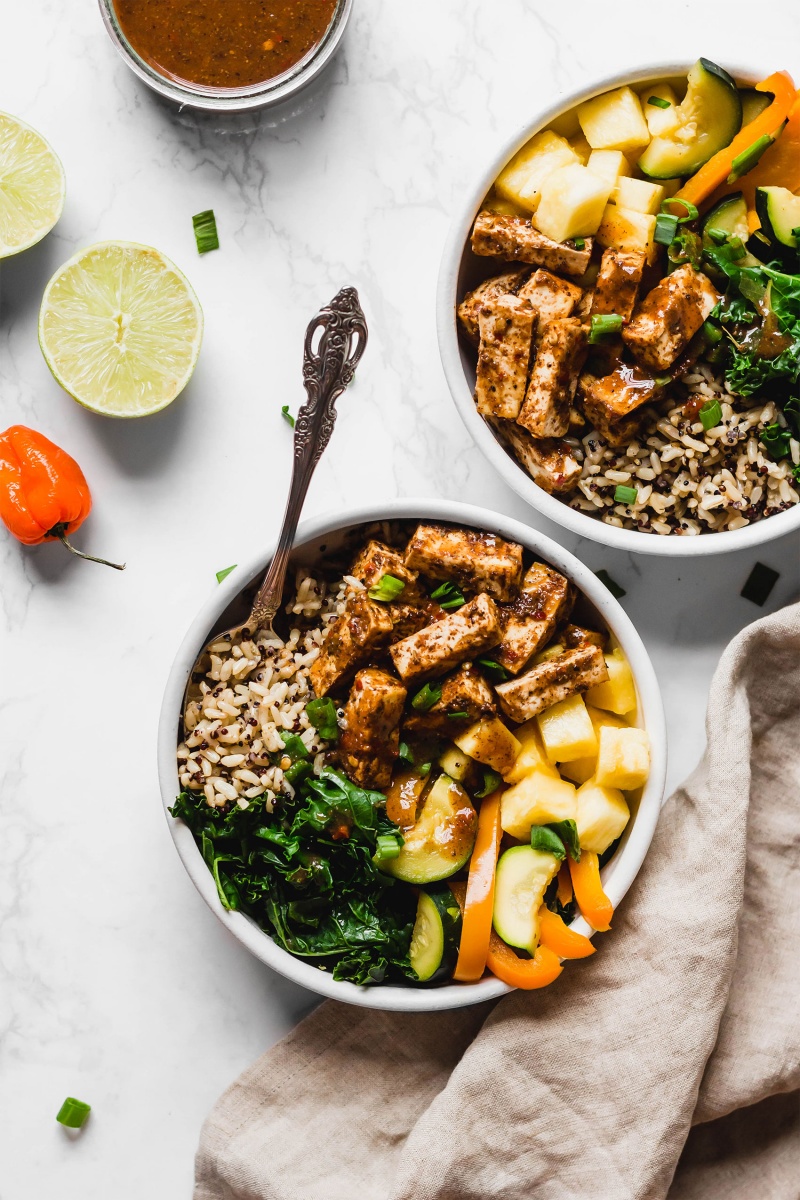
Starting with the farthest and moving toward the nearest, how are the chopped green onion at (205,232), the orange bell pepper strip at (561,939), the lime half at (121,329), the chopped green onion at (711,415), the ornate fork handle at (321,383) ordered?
the chopped green onion at (205,232) → the lime half at (121,329) → the chopped green onion at (711,415) → the orange bell pepper strip at (561,939) → the ornate fork handle at (321,383)

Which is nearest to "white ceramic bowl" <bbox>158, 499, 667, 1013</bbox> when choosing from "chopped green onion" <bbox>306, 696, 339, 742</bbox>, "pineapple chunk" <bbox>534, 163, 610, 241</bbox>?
"chopped green onion" <bbox>306, 696, 339, 742</bbox>

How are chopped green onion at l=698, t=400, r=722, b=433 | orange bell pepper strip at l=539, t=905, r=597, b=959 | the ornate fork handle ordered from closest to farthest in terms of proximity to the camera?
the ornate fork handle
orange bell pepper strip at l=539, t=905, r=597, b=959
chopped green onion at l=698, t=400, r=722, b=433

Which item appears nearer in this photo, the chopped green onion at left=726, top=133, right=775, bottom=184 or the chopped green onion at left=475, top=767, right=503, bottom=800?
the chopped green onion at left=726, top=133, right=775, bottom=184

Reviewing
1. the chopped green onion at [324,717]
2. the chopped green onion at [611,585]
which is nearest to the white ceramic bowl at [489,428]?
the chopped green onion at [611,585]

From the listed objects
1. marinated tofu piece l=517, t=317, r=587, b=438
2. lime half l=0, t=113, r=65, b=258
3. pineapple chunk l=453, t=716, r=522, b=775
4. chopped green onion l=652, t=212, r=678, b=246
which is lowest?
pineapple chunk l=453, t=716, r=522, b=775

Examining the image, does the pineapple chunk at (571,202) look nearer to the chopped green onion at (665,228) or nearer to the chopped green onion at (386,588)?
the chopped green onion at (665,228)

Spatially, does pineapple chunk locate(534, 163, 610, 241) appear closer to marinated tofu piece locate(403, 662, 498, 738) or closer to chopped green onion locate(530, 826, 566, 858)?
marinated tofu piece locate(403, 662, 498, 738)

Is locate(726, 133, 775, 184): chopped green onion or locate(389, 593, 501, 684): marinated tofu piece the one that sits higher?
locate(726, 133, 775, 184): chopped green onion

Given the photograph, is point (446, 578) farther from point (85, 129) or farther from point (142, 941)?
point (85, 129)
